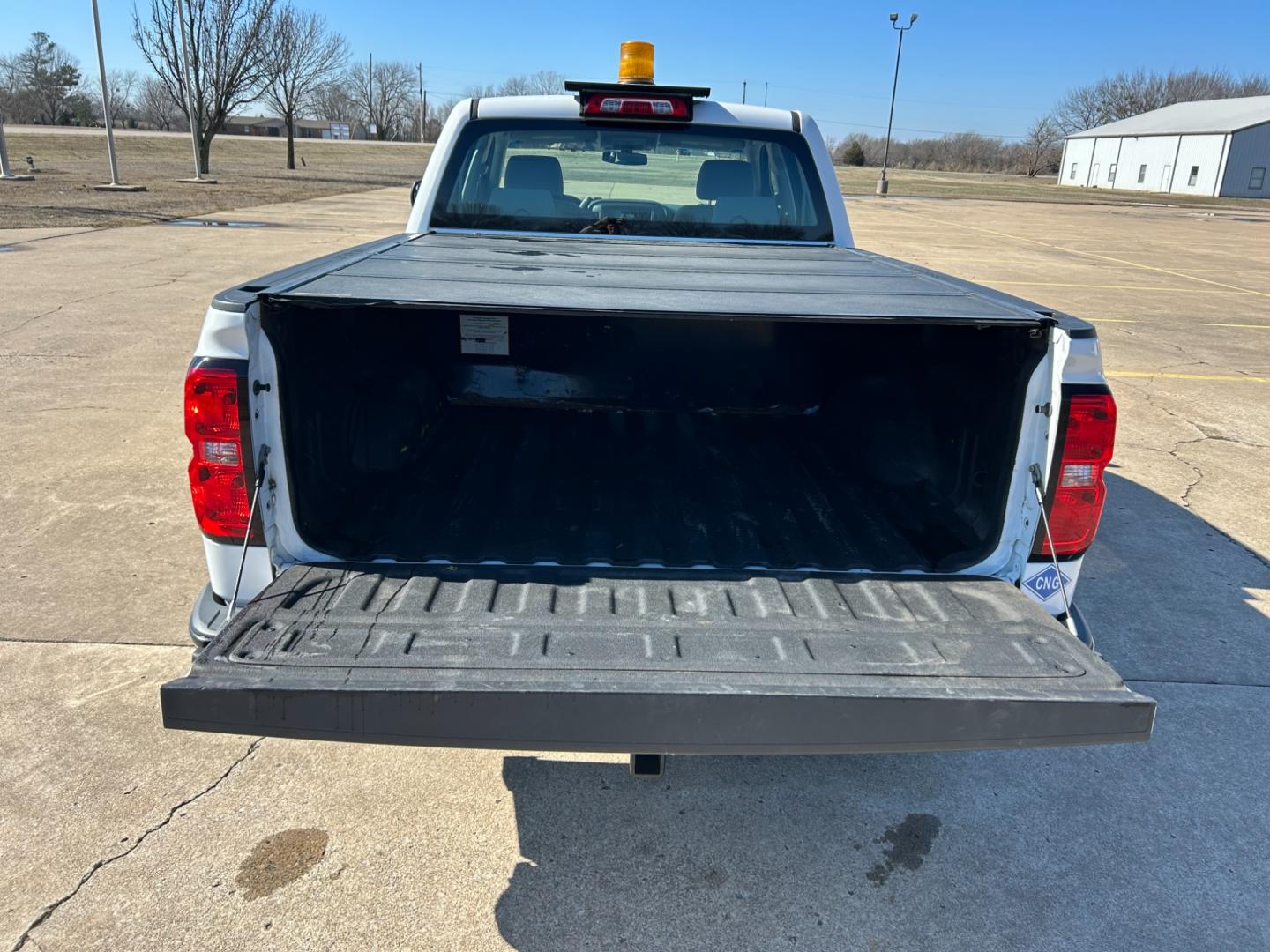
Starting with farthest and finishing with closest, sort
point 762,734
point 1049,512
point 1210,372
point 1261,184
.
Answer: point 1261,184 < point 1210,372 < point 1049,512 < point 762,734

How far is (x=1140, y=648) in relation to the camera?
3660mm

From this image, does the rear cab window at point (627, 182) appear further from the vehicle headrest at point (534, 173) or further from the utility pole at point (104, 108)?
the utility pole at point (104, 108)

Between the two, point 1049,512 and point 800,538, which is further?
point 800,538

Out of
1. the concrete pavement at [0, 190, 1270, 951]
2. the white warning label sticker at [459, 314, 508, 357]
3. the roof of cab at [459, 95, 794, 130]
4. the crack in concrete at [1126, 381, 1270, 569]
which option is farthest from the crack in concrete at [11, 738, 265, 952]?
the crack in concrete at [1126, 381, 1270, 569]

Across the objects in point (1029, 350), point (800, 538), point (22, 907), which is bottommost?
point (22, 907)

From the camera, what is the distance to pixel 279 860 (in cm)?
244

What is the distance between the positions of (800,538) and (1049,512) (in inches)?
34.6

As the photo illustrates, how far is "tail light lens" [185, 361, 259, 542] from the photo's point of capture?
2.18 meters

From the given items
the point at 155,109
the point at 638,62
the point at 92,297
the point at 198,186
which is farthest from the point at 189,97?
the point at 155,109

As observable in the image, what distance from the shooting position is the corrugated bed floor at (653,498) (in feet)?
9.32

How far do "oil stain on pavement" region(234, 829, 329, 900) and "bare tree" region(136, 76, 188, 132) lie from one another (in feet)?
317

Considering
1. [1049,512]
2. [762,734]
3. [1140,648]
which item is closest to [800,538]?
[1049,512]

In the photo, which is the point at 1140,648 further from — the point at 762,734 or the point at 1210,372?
the point at 1210,372

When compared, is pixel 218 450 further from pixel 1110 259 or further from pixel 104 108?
pixel 104 108
